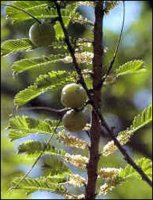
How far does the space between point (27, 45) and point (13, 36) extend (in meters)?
5.31

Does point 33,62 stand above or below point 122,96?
below

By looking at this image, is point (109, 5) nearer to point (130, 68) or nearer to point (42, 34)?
point (42, 34)

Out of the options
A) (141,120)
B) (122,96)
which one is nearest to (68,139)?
(141,120)

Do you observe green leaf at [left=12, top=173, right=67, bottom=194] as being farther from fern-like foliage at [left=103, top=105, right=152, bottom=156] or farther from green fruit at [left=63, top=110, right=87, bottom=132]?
green fruit at [left=63, top=110, right=87, bottom=132]

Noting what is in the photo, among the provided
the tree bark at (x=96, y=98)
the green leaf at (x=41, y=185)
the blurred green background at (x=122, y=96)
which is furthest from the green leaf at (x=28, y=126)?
the blurred green background at (x=122, y=96)

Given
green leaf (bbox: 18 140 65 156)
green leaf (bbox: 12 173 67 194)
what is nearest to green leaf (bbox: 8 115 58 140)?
green leaf (bbox: 18 140 65 156)

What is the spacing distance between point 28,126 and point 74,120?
34 cm

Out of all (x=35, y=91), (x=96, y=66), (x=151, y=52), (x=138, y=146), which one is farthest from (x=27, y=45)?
(x=151, y=52)

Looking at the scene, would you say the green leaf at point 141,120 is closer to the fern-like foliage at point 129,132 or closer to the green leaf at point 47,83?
the fern-like foliage at point 129,132

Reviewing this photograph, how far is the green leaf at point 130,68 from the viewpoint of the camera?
206 cm

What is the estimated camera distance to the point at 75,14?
2006mm

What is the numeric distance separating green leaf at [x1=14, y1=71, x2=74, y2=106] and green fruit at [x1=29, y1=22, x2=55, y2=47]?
12cm

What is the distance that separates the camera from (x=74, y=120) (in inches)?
71.9

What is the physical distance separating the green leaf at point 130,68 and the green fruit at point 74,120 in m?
0.26
